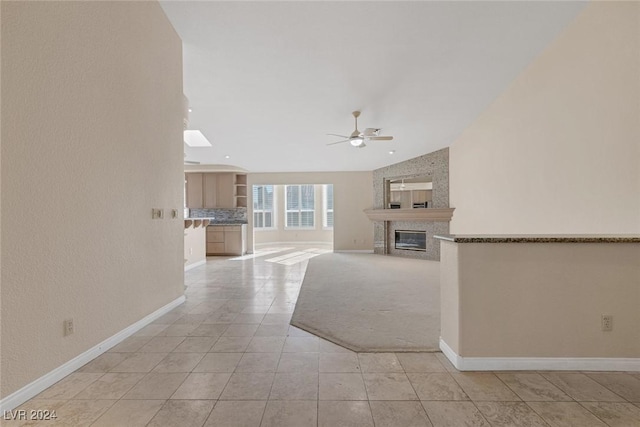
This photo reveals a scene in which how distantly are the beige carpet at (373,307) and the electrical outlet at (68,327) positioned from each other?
1707 millimetres

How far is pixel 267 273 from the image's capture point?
201 inches

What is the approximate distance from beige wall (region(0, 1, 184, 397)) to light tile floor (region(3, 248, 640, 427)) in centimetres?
37

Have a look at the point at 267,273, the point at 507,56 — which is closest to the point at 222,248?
the point at 267,273

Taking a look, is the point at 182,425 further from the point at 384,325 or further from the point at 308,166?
the point at 308,166

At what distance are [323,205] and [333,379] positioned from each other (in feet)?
28.2

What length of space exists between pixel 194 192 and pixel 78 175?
6249 millimetres

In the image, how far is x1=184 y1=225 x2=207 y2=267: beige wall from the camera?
18.4ft

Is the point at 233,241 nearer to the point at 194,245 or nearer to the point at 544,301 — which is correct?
the point at 194,245

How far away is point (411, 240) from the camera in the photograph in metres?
7.20

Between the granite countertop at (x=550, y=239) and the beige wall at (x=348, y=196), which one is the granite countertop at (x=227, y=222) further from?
the granite countertop at (x=550, y=239)

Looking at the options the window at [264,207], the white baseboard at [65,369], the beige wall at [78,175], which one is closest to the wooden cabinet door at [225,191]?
the window at [264,207]

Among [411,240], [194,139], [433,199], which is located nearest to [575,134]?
[433,199]

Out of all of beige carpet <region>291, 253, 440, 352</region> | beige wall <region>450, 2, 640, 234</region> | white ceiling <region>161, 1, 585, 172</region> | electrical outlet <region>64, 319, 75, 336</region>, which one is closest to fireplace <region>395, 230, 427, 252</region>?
beige carpet <region>291, 253, 440, 352</region>

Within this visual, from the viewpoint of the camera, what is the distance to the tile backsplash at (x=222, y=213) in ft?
25.9
